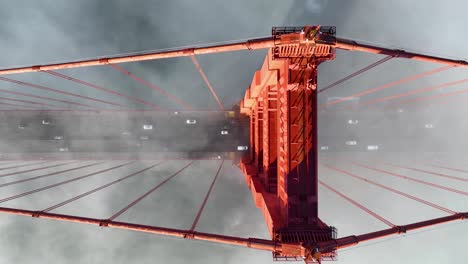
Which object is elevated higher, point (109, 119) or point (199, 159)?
point (109, 119)

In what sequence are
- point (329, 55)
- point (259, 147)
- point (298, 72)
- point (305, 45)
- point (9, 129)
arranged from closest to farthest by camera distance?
point (305, 45) → point (329, 55) → point (298, 72) → point (259, 147) → point (9, 129)

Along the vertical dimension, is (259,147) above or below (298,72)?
below

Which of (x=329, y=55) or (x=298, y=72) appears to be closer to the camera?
(x=329, y=55)

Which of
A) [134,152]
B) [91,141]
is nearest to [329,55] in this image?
[134,152]

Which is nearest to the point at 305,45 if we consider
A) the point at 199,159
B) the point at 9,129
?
the point at 199,159

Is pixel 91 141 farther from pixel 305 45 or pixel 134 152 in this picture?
pixel 305 45

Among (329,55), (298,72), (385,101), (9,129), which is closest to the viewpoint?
(329,55)

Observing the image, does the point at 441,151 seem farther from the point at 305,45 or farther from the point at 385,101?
the point at 305,45

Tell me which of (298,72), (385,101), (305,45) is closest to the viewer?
(305,45)

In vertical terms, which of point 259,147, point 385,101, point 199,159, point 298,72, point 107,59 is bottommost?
point 199,159
